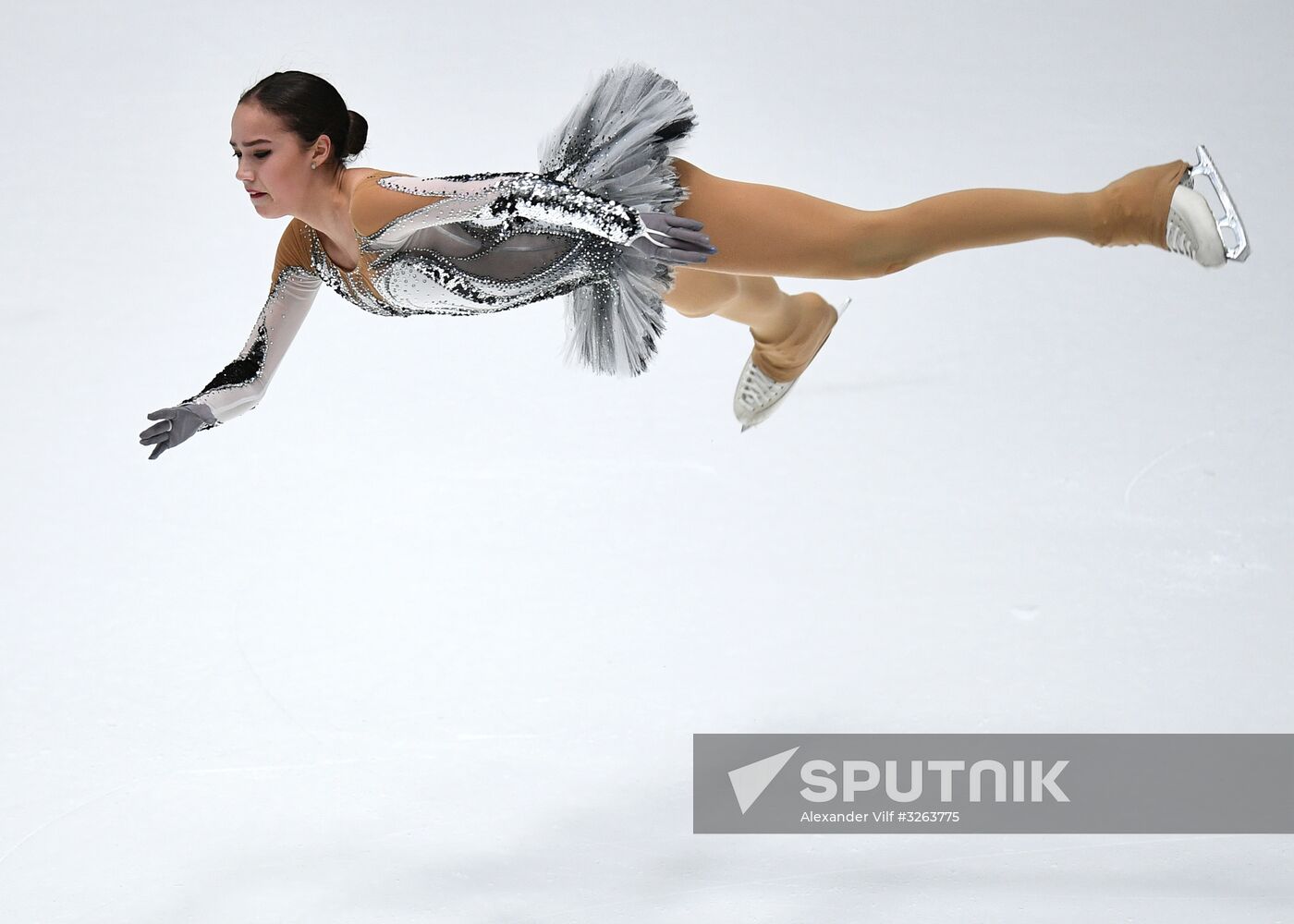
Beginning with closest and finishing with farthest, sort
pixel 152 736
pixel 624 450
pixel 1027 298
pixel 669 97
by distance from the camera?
1. pixel 669 97
2. pixel 152 736
3. pixel 624 450
4. pixel 1027 298

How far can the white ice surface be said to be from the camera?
6.81ft

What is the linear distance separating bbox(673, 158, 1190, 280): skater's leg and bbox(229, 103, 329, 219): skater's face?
56cm

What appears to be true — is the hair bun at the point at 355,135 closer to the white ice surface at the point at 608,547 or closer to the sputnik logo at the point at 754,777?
the white ice surface at the point at 608,547

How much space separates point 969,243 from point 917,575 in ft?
2.50

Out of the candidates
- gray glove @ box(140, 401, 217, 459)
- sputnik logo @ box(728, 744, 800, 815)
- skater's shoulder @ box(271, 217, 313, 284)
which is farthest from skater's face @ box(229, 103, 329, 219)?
sputnik logo @ box(728, 744, 800, 815)

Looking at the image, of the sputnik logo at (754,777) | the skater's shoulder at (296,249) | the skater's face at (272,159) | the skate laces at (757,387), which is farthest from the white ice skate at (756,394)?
the skater's face at (272,159)

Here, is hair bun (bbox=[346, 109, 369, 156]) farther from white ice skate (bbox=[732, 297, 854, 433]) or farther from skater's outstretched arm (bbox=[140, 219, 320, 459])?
white ice skate (bbox=[732, 297, 854, 433])

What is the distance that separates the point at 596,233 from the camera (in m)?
1.92

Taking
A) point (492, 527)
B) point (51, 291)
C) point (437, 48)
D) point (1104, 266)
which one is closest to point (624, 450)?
point (492, 527)

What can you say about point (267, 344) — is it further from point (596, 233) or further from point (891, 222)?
point (891, 222)

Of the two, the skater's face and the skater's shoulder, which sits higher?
the skater's shoulder

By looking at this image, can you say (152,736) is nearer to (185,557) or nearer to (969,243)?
(185,557)

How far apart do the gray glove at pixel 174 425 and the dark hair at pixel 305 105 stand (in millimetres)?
441

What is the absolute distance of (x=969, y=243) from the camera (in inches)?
84.7
